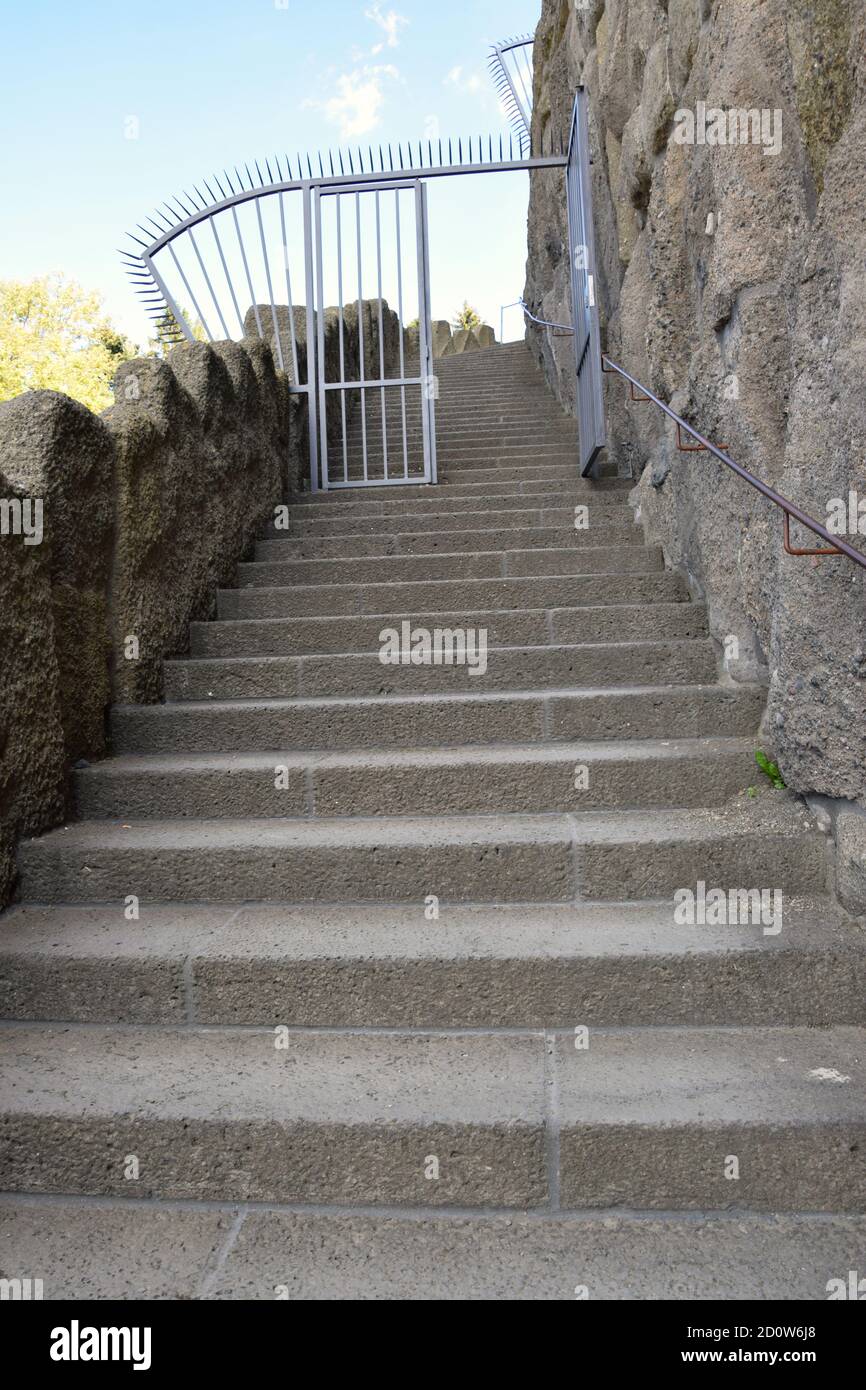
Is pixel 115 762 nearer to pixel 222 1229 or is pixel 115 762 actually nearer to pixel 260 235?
pixel 222 1229

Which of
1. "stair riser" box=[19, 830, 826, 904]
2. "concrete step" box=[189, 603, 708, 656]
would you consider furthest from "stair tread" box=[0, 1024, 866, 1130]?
"concrete step" box=[189, 603, 708, 656]

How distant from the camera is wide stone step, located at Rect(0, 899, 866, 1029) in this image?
8.07 feet

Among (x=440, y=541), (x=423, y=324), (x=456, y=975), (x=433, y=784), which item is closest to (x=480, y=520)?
(x=440, y=541)

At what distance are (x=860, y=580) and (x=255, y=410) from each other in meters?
3.78

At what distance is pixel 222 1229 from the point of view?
2041 mm

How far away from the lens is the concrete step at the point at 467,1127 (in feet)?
6.66

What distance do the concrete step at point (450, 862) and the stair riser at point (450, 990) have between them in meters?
0.38

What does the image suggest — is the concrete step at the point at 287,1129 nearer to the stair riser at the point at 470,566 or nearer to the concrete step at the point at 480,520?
the stair riser at the point at 470,566

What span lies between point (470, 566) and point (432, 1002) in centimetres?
265

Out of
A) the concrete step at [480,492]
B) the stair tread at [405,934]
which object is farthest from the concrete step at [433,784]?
the concrete step at [480,492]

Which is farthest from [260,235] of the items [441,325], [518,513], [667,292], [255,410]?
[441,325]

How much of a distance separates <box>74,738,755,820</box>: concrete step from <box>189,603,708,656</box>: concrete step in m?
0.84

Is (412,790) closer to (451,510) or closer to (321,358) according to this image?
(451,510)

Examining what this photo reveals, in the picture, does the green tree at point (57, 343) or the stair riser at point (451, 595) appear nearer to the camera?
the stair riser at point (451, 595)
